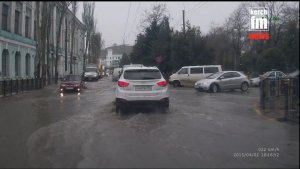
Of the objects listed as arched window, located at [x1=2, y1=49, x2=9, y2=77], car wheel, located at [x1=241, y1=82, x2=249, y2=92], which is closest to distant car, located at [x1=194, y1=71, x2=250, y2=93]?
car wheel, located at [x1=241, y1=82, x2=249, y2=92]

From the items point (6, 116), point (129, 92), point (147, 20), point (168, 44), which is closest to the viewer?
point (129, 92)

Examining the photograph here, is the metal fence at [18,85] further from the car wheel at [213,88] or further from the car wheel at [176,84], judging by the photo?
the car wheel at [213,88]

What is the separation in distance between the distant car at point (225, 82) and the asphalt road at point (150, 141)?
1032cm

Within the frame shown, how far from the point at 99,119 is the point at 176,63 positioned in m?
27.5

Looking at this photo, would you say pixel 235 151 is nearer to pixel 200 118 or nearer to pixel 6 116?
pixel 200 118

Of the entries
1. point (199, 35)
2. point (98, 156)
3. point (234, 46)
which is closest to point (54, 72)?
point (199, 35)

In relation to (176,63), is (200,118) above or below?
below

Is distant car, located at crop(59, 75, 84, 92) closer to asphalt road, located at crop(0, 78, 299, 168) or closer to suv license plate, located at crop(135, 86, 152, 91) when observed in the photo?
asphalt road, located at crop(0, 78, 299, 168)

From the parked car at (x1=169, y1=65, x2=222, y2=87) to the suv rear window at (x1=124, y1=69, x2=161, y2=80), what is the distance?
16024 millimetres

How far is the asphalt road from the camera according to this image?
5875 millimetres

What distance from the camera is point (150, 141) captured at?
7746 mm

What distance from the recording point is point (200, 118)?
10.9 metres

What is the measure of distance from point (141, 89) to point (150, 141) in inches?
172

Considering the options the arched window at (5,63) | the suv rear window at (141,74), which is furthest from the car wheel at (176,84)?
the suv rear window at (141,74)
